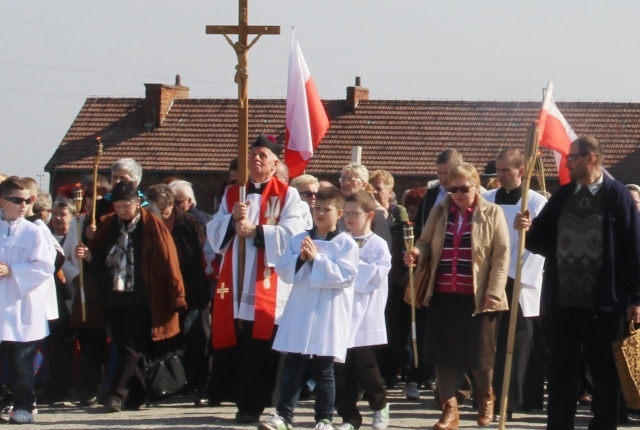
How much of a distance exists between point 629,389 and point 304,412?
119 inches

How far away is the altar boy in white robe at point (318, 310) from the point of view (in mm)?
9125

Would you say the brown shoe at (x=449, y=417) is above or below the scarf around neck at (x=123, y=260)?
below

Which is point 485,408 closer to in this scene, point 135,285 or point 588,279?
point 588,279

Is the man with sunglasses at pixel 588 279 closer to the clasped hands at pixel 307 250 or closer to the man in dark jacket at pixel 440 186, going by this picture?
the clasped hands at pixel 307 250

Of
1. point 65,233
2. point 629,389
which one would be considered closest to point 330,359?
point 629,389

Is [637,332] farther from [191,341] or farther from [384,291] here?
[191,341]

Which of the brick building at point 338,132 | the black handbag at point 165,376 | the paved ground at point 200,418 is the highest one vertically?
the brick building at point 338,132

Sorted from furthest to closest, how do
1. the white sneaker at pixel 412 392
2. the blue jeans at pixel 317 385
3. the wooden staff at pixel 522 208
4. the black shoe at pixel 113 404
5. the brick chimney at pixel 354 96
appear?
the brick chimney at pixel 354 96 → the white sneaker at pixel 412 392 → the black shoe at pixel 113 404 → the blue jeans at pixel 317 385 → the wooden staff at pixel 522 208

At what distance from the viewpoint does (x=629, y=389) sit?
8570 mm

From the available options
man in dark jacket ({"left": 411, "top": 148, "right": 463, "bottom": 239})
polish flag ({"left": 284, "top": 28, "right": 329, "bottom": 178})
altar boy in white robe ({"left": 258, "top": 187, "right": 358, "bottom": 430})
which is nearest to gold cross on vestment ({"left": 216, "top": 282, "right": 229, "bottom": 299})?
altar boy in white robe ({"left": 258, "top": 187, "right": 358, "bottom": 430})

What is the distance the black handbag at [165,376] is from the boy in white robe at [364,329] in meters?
2.15

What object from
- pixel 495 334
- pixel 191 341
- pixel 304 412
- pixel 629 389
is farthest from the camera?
pixel 191 341

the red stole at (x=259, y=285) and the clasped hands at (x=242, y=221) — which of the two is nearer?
the clasped hands at (x=242, y=221)

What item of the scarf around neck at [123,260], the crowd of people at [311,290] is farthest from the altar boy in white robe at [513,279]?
the scarf around neck at [123,260]
